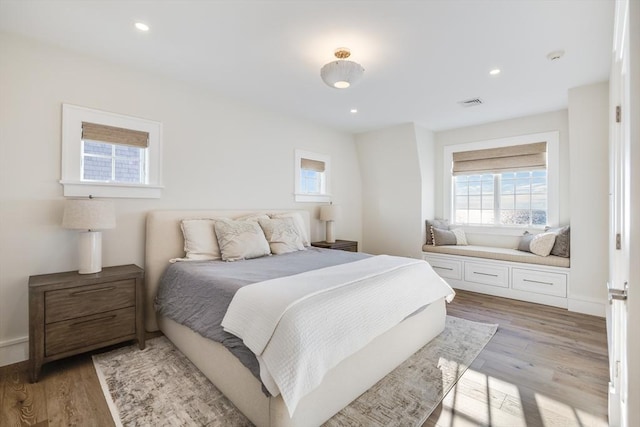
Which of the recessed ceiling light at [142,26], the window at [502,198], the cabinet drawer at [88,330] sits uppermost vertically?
the recessed ceiling light at [142,26]

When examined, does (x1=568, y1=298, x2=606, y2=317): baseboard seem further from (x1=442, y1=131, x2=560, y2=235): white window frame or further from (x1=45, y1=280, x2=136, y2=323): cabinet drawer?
(x1=45, y1=280, x2=136, y2=323): cabinet drawer

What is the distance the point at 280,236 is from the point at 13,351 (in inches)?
94.0

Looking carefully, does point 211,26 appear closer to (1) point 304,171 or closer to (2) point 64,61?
(2) point 64,61

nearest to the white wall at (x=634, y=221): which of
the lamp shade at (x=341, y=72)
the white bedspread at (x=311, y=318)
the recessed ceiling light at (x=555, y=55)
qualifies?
the white bedspread at (x=311, y=318)

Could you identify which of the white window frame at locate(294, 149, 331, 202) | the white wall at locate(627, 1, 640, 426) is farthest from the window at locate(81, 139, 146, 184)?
the white wall at locate(627, 1, 640, 426)

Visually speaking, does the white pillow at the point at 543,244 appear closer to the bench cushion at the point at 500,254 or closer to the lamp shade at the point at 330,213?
the bench cushion at the point at 500,254

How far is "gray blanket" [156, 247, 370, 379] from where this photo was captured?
191 cm

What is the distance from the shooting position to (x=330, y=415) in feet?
5.71

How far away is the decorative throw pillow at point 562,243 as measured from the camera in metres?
3.69

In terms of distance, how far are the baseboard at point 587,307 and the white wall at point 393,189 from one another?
199 cm

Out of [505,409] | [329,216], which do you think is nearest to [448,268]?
[329,216]

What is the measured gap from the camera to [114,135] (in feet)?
9.25

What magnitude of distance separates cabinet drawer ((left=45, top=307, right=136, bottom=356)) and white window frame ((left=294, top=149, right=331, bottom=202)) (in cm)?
264

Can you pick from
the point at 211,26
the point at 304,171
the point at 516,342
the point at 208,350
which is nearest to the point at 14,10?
the point at 211,26
